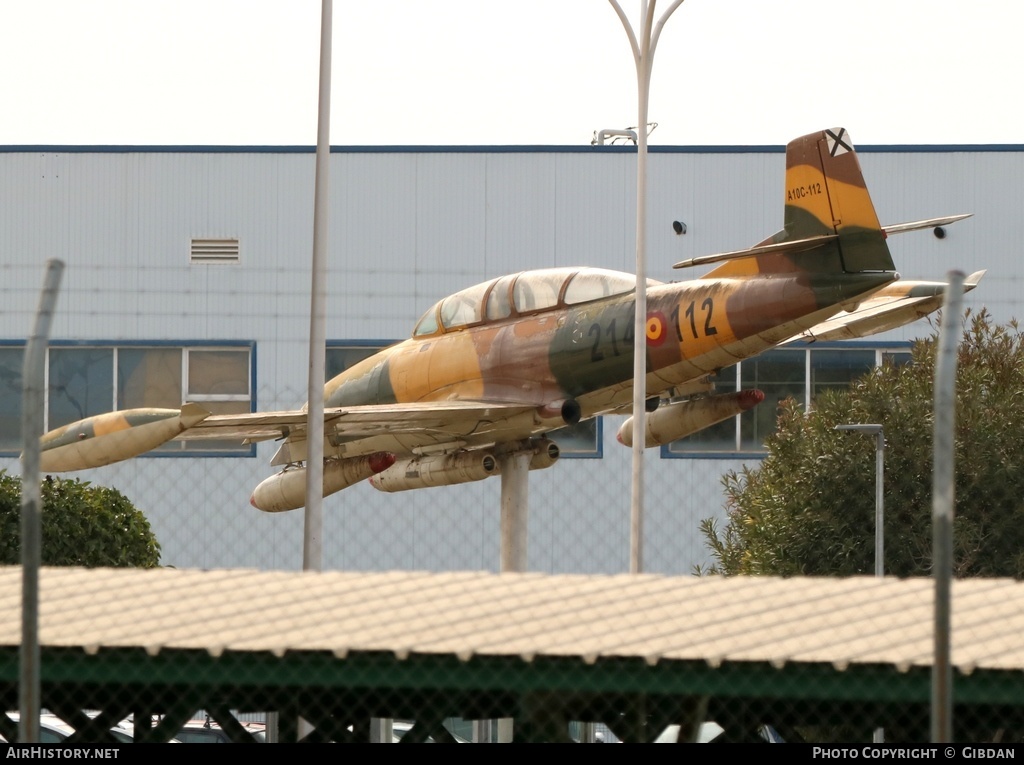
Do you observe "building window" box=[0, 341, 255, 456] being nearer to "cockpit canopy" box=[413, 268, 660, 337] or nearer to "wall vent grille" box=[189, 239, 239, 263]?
"wall vent grille" box=[189, 239, 239, 263]

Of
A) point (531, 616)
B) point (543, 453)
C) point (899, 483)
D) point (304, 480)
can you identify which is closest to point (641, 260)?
point (543, 453)

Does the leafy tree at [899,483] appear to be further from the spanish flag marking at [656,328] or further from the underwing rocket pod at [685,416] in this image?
the spanish flag marking at [656,328]

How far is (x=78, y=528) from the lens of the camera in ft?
77.2

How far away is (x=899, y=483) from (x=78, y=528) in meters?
13.4

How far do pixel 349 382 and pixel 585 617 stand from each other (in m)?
15.3

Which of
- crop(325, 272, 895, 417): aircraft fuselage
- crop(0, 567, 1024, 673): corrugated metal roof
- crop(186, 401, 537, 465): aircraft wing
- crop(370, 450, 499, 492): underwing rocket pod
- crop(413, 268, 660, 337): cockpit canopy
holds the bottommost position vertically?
crop(0, 567, 1024, 673): corrugated metal roof

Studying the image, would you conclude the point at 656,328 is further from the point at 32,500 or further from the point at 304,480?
the point at 32,500

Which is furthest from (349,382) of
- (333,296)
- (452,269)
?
(452,269)

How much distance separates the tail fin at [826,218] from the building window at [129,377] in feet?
73.6

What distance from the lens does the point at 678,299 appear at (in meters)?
19.7

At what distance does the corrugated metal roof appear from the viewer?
7.31 meters

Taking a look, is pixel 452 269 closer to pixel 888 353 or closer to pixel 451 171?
pixel 451 171

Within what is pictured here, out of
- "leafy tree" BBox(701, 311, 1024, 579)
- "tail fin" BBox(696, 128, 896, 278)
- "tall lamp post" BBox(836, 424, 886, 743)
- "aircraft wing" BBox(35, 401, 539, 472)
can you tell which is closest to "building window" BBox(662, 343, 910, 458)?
"leafy tree" BBox(701, 311, 1024, 579)

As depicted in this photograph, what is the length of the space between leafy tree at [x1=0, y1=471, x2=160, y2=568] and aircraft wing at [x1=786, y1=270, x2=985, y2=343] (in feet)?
34.1
